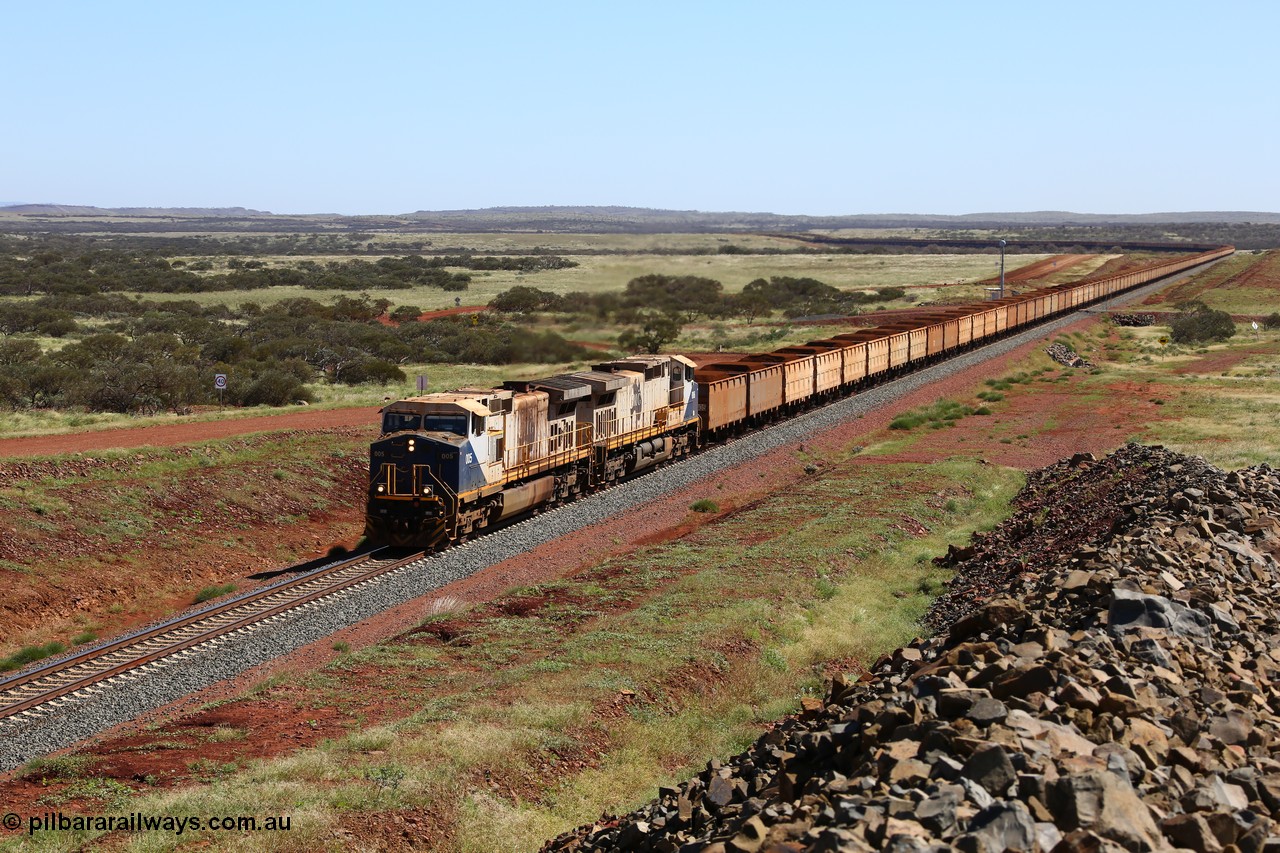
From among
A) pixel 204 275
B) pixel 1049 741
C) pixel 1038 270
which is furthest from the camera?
pixel 1038 270

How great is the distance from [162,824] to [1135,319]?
9874 centimetres

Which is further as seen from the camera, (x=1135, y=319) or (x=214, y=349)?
(x=1135, y=319)

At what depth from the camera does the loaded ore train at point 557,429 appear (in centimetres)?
2988

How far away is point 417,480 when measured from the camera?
1170 inches

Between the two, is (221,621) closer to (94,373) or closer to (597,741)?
(597,741)

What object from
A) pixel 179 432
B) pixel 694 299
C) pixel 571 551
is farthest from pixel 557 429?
pixel 694 299

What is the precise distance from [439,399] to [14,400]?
92.8 feet

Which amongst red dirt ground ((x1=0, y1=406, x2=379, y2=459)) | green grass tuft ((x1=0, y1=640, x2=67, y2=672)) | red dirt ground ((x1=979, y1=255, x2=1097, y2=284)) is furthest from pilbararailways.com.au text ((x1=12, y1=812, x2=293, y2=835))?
red dirt ground ((x1=979, y1=255, x2=1097, y2=284))

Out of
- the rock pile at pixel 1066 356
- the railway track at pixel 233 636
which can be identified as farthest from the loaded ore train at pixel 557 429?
the rock pile at pixel 1066 356

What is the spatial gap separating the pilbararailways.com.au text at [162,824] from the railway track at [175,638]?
21.4 feet

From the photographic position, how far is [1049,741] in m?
9.73

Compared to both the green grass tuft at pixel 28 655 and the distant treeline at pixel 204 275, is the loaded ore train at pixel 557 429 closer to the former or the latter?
the green grass tuft at pixel 28 655

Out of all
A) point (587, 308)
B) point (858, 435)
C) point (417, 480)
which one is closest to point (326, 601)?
point (417, 480)

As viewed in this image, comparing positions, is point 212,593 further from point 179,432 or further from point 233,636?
point 179,432
